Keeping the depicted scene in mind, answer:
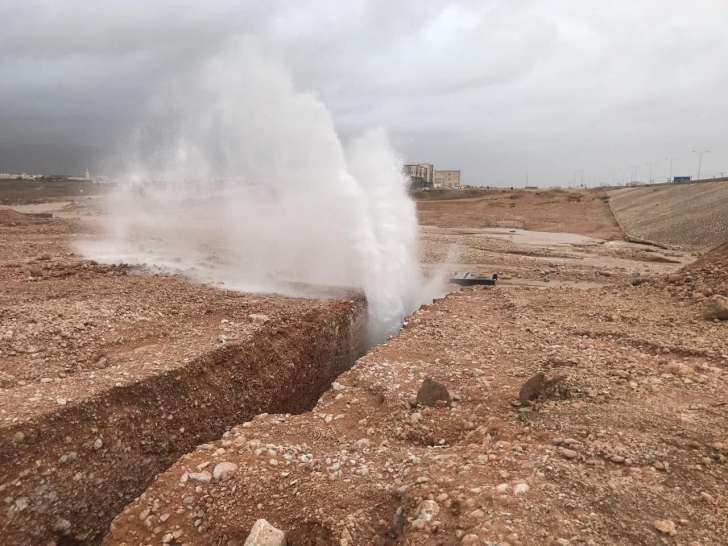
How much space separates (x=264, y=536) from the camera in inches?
186

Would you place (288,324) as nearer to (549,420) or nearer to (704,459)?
(549,420)

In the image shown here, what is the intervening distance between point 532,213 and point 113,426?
53696 mm

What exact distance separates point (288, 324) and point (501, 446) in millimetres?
6639

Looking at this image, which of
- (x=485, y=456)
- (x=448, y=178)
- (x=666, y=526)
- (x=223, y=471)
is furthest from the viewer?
(x=448, y=178)

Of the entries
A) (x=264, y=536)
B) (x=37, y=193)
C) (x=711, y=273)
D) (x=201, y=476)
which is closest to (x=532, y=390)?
(x=264, y=536)

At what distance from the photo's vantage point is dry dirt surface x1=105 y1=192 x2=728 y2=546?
4.54 metres

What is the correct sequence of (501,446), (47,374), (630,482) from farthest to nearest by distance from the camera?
(47,374)
(501,446)
(630,482)

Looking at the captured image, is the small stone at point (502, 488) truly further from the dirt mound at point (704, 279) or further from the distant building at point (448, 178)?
the distant building at point (448, 178)

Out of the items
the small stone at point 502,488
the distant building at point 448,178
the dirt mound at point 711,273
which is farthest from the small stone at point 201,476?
the distant building at point 448,178

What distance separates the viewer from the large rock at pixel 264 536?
15.4 ft

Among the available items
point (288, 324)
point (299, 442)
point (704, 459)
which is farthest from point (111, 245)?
point (704, 459)

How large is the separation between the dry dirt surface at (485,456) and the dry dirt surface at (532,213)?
32.3 meters

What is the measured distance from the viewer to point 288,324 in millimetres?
11484

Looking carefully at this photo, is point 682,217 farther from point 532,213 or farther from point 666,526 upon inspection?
point 666,526
